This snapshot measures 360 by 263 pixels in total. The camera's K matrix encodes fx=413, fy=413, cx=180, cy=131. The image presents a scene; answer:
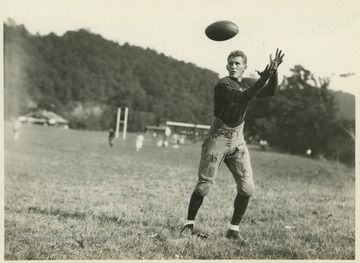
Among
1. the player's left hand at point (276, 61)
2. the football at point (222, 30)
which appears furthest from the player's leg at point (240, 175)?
the football at point (222, 30)

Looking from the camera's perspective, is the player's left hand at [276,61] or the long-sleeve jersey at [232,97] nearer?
the player's left hand at [276,61]

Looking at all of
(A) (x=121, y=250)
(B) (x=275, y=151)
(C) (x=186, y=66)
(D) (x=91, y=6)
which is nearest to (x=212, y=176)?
(A) (x=121, y=250)

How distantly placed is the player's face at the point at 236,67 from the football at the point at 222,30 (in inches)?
16.2

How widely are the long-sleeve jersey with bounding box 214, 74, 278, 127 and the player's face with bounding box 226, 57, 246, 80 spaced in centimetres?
6

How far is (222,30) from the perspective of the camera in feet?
13.9

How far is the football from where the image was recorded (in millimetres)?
4230

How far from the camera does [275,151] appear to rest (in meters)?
20.4

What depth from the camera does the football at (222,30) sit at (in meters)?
4.23

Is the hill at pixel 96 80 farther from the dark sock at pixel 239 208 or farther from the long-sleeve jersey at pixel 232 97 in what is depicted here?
the dark sock at pixel 239 208

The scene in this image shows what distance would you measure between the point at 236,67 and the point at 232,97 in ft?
1.41

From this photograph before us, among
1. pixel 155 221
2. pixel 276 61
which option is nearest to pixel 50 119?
pixel 155 221

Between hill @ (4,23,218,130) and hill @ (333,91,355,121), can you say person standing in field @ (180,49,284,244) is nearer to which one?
hill @ (4,23,218,130)

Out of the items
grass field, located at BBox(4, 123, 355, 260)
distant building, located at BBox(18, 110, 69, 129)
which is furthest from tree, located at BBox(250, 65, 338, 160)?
distant building, located at BBox(18, 110, 69, 129)

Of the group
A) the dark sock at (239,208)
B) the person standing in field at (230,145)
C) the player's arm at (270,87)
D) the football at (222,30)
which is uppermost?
the football at (222,30)
